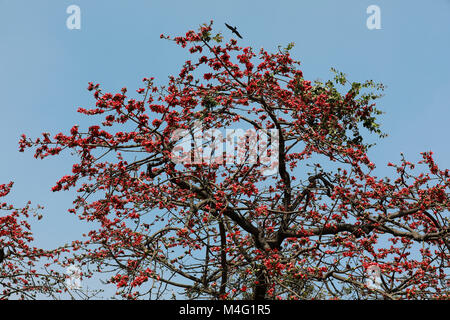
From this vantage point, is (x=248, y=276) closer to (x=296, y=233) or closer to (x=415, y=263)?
(x=296, y=233)

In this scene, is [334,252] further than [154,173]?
No

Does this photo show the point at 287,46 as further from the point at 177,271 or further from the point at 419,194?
the point at 177,271

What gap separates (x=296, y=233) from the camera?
33.4 feet

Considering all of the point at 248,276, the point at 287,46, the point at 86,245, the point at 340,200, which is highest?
the point at 287,46

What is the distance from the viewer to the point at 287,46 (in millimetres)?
10016
